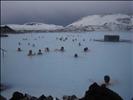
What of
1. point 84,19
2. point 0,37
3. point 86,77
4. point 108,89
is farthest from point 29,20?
point 108,89

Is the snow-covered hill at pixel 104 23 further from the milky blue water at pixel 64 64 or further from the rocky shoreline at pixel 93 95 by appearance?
the rocky shoreline at pixel 93 95

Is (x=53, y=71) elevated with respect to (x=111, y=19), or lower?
lower

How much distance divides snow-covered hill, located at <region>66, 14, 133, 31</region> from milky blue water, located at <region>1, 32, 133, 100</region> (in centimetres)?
5

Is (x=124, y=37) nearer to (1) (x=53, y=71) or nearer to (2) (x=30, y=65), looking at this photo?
(1) (x=53, y=71)

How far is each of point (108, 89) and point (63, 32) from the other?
0.65 m

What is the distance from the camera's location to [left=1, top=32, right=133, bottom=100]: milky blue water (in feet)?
8.37

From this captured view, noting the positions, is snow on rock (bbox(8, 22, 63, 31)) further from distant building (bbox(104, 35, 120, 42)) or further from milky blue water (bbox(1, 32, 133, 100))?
distant building (bbox(104, 35, 120, 42))

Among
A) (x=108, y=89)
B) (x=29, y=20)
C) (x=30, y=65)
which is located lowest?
(x=108, y=89)

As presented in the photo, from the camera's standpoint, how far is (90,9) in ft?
8.35

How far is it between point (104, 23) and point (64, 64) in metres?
0.52

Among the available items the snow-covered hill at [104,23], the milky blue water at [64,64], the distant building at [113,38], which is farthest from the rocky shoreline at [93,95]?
the snow-covered hill at [104,23]

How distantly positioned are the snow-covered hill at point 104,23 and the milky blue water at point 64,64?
0.05 meters

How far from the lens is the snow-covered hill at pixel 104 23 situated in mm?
2555

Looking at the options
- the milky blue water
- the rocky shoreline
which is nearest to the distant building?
the milky blue water
